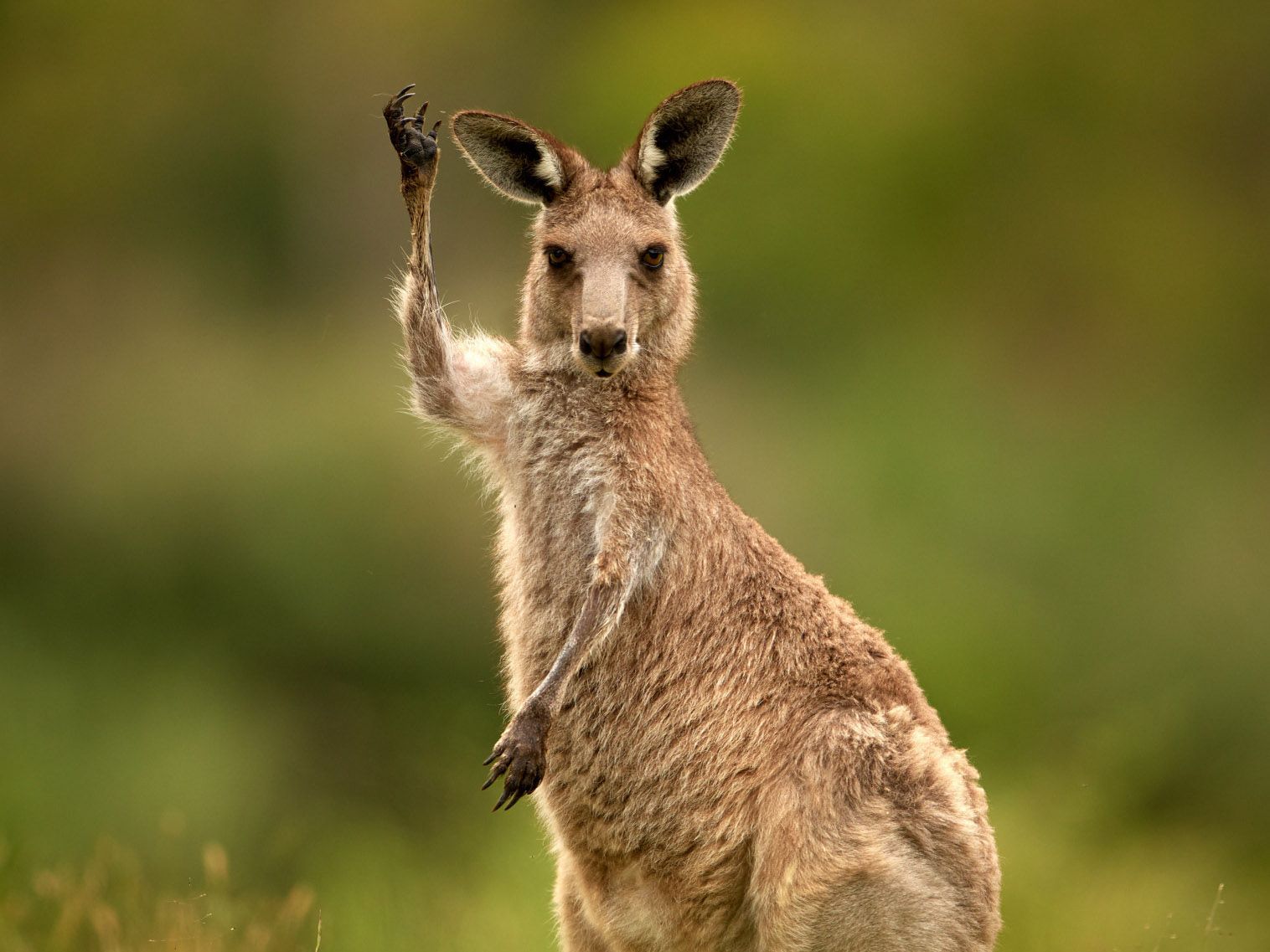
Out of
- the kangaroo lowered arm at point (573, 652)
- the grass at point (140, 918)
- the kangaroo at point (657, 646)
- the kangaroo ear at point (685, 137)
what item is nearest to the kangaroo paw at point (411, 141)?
the kangaroo at point (657, 646)

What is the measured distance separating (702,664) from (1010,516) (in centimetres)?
891

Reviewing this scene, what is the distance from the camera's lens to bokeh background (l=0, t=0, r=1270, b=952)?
962 centimetres

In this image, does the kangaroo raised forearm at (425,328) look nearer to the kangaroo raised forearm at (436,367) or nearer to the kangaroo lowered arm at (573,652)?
the kangaroo raised forearm at (436,367)

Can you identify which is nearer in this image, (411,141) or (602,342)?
(602,342)

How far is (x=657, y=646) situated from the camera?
17.6 ft

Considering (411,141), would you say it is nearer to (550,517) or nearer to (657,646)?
(550,517)

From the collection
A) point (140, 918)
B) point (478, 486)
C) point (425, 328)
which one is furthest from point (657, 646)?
point (478, 486)

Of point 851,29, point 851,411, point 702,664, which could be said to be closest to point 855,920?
point 702,664

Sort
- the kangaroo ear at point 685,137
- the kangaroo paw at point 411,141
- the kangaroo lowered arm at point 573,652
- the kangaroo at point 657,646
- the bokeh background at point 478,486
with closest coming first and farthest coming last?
the kangaroo lowered arm at point 573,652 < the kangaroo at point 657,646 < the kangaroo paw at point 411,141 < the kangaroo ear at point 685,137 < the bokeh background at point 478,486

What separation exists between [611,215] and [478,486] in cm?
609

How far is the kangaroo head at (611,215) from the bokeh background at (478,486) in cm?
254

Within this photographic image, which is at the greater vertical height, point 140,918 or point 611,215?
point 611,215

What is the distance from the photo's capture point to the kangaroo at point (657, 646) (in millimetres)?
5000

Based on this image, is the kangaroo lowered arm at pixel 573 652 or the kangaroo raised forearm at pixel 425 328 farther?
the kangaroo raised forearm at pixel 425 328
